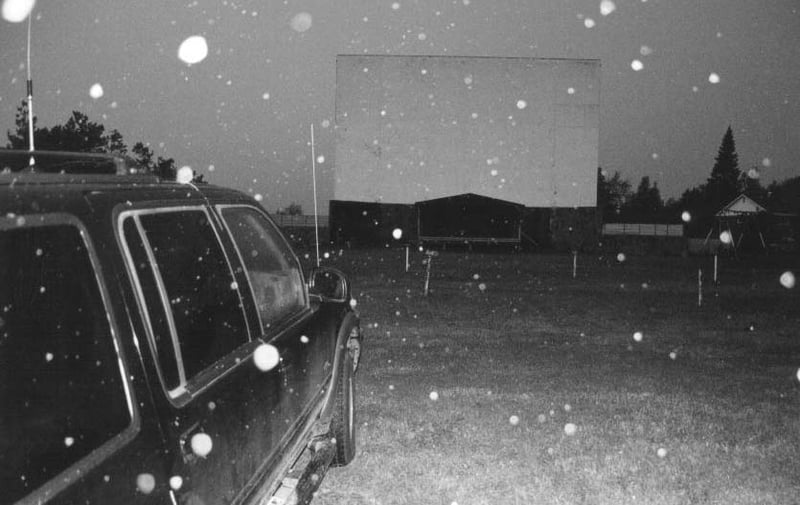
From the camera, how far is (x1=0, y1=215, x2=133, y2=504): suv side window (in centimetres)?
136

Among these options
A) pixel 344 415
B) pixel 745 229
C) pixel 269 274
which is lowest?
pixel 745 229

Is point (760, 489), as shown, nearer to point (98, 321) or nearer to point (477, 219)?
point (98, 321)

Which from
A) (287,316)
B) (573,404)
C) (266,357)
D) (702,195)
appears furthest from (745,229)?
(702,195)

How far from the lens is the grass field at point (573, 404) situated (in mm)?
4227

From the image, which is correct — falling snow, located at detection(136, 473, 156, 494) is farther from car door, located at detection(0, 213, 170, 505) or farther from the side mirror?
the side mirror

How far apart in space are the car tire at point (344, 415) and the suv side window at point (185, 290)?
171 centimetres

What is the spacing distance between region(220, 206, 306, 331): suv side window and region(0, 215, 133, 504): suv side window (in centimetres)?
134

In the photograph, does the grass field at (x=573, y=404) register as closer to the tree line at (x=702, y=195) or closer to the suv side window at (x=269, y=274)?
the suv side window at (x=269, y=274)

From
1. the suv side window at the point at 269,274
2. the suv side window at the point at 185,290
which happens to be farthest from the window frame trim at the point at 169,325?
the suv side window at the point at 269,274

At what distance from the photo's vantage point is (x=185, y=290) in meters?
2.20

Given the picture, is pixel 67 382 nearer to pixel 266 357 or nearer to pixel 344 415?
pixel 266 357

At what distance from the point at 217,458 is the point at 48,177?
941mm

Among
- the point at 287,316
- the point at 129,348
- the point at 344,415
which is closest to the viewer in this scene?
the point at 129,348

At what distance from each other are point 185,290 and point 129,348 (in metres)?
0.62
